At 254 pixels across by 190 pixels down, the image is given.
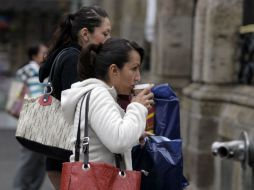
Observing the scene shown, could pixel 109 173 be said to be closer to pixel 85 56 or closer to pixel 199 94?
pixel 85 56

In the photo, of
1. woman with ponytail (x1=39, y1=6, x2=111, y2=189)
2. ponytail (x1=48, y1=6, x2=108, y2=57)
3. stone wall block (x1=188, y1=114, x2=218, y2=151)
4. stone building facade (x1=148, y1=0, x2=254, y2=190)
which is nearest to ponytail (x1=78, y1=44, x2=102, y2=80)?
woman with ponytail (x1=39, y1=6, x2=111, y2=189)

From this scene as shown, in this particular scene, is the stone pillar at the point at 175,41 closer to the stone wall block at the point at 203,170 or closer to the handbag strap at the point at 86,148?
the stone wall block at the point at 203,170

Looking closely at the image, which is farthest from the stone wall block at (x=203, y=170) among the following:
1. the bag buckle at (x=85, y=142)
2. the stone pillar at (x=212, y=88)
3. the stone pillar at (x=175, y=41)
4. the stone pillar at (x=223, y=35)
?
the bag buckle at (x=85, y=142)

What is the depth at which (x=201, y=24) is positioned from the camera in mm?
7887

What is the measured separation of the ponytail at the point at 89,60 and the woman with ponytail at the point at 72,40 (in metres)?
0.50

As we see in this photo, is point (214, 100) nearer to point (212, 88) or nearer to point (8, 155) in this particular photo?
point (212, 88)

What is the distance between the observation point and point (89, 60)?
3428mm

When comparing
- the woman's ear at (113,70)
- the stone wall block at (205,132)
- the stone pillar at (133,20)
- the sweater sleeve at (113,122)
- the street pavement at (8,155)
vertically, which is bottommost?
the street pavement at (8,155)

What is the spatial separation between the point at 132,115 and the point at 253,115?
3.60m

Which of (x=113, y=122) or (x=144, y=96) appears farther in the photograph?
(x=144, y=96)

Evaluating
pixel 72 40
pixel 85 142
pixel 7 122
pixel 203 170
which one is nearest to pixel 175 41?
pixel 203 170

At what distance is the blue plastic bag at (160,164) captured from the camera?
334cm

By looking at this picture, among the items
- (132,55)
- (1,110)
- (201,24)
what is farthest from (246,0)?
(1,110)

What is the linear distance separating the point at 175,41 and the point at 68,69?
5.41 m
